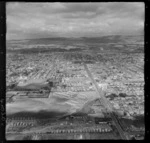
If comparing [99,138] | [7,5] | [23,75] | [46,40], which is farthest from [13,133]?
[7,5]

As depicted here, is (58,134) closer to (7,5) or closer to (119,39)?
(119,39)

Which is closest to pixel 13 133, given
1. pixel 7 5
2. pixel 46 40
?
pixel 46 40

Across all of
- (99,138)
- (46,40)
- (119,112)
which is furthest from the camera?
(46,40)

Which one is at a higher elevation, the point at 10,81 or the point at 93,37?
the point at 93,37

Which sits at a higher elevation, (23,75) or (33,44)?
(33,44)

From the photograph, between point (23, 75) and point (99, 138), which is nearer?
point (99, 138)

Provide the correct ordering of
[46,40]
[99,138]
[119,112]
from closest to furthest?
1. [99,138]
2. [119,112]
3. [46,40]
